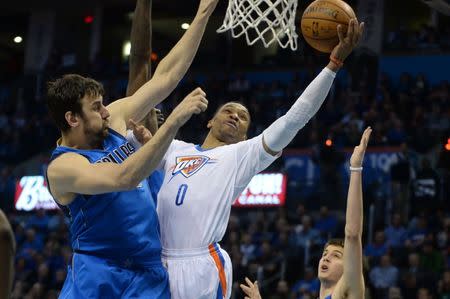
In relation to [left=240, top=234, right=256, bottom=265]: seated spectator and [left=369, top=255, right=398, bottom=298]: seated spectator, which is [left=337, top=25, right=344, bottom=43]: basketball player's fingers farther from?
[left=240, top=234, right=256, bottom=265]: seated spectator

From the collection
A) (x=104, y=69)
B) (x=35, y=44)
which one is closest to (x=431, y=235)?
(x=104, y=69)

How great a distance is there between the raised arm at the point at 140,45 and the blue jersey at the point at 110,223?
3.27 ft

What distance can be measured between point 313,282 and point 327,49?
7.27 m

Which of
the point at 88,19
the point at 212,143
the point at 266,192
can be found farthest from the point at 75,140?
the point at 88,19

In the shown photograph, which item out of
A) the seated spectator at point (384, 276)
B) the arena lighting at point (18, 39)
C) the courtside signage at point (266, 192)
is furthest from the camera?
the arena lighting at point (18, 39)

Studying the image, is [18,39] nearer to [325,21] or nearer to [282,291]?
[282,291]

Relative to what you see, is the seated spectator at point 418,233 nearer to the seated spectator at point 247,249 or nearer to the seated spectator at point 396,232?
the seated spectator at point 396,232

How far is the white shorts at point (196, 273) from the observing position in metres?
4.57

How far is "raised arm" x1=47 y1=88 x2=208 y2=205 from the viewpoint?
152 inches

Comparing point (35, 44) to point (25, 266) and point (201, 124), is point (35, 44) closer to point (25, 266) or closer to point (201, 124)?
point (201, 124)

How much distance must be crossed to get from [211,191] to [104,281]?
904mm

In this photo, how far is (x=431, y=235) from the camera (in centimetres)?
1180

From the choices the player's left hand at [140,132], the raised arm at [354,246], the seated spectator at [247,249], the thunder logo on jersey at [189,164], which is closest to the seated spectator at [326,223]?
the seated spectator at [247,249]

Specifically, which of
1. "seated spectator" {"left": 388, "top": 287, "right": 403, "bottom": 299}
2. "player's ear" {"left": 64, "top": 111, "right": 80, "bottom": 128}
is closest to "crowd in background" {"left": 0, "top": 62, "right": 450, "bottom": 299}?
"seated spectator" {"left": 388, "top": 287, "right": 403, "bottom": 299}
